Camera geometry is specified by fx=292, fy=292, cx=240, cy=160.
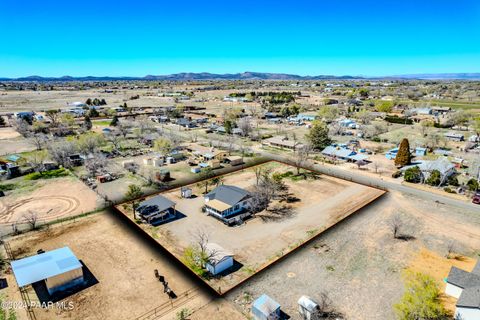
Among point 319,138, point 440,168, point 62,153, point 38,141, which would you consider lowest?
point 440,168

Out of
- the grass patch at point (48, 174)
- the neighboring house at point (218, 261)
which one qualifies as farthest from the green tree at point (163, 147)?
the neighboring house at point (218, 261)

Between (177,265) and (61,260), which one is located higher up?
(61,260)

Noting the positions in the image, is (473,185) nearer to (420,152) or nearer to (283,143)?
(420,152)

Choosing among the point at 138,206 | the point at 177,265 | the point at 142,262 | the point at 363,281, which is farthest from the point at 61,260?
the point at 363,281

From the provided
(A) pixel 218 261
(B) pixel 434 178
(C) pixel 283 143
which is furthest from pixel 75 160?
(B) pixel 434 178

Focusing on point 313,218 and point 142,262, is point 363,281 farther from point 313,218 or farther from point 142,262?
point 142,262

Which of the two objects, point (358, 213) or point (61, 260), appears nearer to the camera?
point (61, 260)
